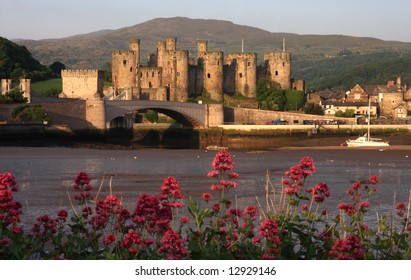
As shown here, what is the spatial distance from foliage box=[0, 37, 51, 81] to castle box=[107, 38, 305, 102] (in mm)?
10010

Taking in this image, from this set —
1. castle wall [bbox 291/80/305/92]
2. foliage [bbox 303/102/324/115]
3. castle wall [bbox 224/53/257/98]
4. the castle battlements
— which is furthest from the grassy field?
foliage [bbox 303/102/324/115]

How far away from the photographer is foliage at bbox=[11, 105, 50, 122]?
46.2 meters

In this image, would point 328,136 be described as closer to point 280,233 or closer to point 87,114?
point 87,114

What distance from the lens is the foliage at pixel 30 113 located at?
1821 inches

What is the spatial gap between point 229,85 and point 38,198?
133 feet

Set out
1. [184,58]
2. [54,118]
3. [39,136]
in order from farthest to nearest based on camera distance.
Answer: [184,58]
[54,118]
[39,136]

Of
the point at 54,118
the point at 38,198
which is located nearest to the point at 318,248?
the point at 38,198

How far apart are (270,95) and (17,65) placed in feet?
66.1

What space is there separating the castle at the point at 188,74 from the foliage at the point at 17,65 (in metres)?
10.0

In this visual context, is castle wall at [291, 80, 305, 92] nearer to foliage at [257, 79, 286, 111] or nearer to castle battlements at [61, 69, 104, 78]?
foliage at [257, 79, 286, 111]

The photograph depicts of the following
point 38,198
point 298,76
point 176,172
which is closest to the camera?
point 38,198

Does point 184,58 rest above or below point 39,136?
above
